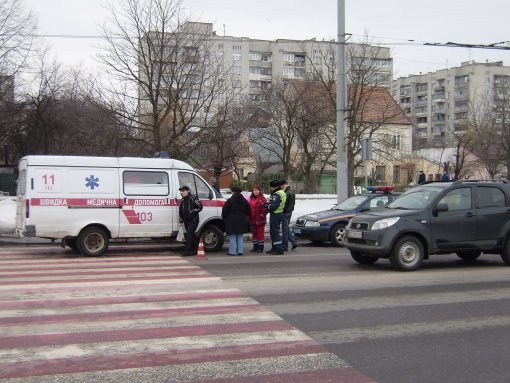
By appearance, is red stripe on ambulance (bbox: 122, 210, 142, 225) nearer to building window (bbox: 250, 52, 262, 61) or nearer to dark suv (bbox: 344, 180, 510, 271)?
dark suv (bbox: 344, 180, 510, 271)

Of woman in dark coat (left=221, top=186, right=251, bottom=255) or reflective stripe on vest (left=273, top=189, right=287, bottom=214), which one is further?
reflective stripe on vest (left=273, top=189, right=287, bottom=214)

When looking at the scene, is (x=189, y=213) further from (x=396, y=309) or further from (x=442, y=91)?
(x=442, y=91)

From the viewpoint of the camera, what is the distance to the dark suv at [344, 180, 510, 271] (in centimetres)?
1041

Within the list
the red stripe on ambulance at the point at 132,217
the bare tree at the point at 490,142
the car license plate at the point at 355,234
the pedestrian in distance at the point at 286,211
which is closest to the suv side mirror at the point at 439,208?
the car license plate at the point at 355,234

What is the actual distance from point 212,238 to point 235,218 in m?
1.26

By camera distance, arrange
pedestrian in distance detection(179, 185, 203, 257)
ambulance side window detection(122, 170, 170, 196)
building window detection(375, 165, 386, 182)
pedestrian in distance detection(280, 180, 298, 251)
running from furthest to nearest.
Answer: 1. building window detection(375, 165, 386, 182)
2. pedestrian in distance detection(280, 180, 298, 251)
3. ambulance side window detection(122, 170, 170, 196)
4. pedestrian in distance detection(179, 185, 203, 257)

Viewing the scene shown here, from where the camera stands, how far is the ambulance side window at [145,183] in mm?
12812

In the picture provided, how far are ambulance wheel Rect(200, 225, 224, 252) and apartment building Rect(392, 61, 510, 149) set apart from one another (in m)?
94.4

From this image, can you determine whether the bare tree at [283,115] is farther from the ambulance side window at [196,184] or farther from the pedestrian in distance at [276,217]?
the pedestrian in distance at [276,217]

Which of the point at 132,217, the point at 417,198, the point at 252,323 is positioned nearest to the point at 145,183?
the point at 132,217

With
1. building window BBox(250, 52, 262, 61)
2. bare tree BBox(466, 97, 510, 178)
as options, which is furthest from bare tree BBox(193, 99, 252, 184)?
building window BBox(250, 52, 262, 61)

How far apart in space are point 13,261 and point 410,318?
876 centimetres

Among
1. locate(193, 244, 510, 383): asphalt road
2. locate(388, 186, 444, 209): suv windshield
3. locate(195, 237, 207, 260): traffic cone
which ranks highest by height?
locate(388, 186, 444, 209): suv windshield

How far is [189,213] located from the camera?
12594mm
